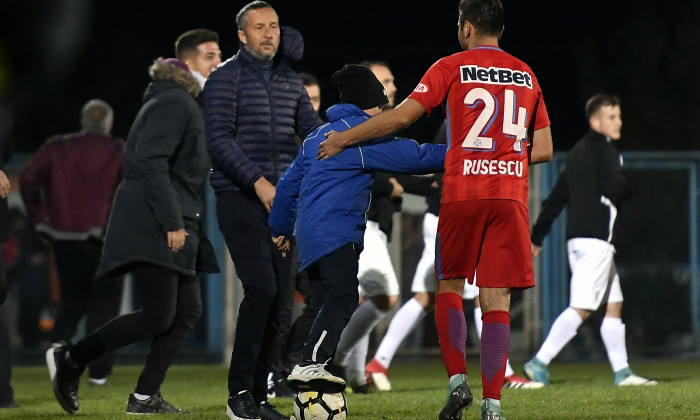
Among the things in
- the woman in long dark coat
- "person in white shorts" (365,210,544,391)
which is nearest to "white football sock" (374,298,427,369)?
"person in white shorts" (365,210,544,391)

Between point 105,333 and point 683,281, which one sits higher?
point 105,333

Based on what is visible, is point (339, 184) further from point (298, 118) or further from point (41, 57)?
point (41, 57)

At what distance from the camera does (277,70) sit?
24.2ft

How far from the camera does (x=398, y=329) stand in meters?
10.2

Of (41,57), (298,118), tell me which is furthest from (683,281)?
(41,57)

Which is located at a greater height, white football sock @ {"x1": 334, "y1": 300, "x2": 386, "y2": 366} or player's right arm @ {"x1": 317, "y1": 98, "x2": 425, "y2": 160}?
player's right arm @ {"x1": 317, "y1": 98, "x2": 425, "y2": 160}

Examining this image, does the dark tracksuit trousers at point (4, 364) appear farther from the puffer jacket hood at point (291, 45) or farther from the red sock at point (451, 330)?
the red sock at point (451, 330)

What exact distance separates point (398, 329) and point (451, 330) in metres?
3.46

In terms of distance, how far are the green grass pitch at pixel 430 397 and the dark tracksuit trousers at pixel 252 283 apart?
494mm

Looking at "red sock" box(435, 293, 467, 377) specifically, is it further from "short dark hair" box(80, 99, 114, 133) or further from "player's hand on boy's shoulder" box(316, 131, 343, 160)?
"short dark hair" box(80, 99, 114, 133)

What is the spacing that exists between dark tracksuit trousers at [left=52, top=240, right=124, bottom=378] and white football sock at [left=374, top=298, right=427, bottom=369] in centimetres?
220

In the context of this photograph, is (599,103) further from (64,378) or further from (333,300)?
(64,378)

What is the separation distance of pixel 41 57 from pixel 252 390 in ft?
41.2

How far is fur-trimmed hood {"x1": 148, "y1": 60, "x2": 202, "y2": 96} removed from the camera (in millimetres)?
7785
